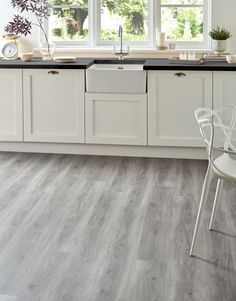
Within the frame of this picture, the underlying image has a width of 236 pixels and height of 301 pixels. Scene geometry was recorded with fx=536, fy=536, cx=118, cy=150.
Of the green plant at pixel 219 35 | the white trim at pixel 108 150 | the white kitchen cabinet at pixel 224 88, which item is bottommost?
the white trim at pixel 108 150

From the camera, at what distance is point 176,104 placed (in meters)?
4.79

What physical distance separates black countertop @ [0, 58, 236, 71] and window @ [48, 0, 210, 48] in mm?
363

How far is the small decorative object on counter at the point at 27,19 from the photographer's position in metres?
5.30

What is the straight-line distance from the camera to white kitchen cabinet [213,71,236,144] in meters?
4.68

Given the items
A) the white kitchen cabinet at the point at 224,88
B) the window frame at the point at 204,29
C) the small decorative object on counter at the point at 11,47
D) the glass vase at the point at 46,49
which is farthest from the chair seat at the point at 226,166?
the small decorative object on counter at the point at 11,47

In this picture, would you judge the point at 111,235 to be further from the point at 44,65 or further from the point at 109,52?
the point at 109,52

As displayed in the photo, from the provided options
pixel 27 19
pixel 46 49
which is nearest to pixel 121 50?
pixel 46 49

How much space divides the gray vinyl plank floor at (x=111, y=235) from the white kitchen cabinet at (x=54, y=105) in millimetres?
403

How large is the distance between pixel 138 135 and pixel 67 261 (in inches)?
89.9

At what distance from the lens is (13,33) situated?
5434mm

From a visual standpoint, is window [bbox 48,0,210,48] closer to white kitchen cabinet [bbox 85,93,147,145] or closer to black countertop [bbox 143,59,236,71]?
black countertop [bbox 143,59,236,71]

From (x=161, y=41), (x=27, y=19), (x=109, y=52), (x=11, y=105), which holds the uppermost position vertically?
(x=27, y=19)

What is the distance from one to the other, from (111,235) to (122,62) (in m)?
2.53

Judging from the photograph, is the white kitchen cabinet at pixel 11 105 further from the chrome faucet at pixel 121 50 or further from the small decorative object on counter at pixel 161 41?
the small decorative object on counter at pixel 161 41
